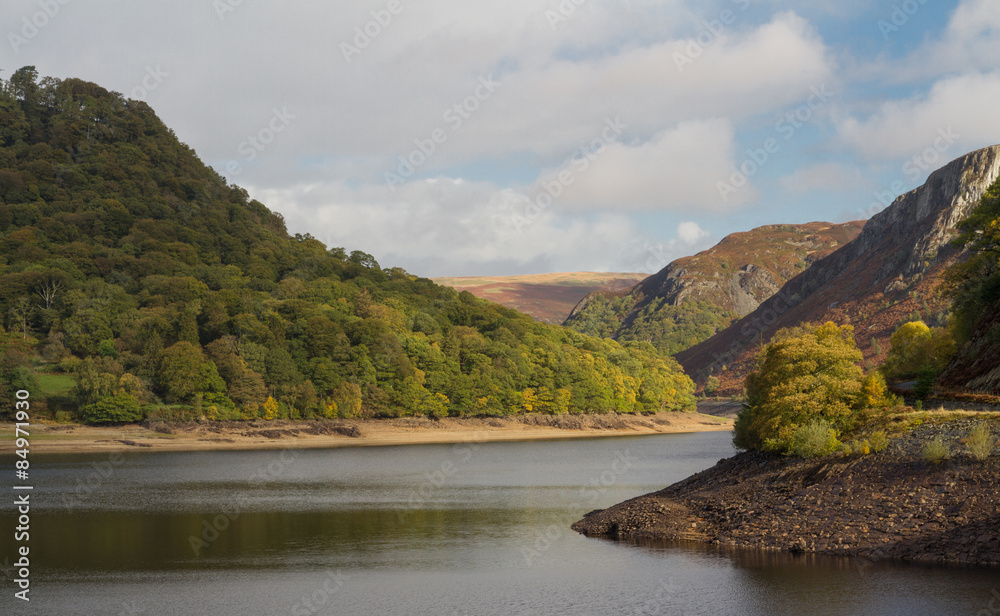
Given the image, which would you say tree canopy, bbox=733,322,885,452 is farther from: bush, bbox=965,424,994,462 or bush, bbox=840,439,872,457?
bush, bbox=965,424,994,462

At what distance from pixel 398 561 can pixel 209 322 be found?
112m

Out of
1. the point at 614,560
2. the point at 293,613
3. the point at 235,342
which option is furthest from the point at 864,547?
the point at 235,342

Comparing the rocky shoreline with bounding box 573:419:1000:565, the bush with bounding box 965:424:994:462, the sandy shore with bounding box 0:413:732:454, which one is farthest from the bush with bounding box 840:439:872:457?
the sandy shore with bounding box 0:413:732:454

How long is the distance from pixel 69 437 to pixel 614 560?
95554mm

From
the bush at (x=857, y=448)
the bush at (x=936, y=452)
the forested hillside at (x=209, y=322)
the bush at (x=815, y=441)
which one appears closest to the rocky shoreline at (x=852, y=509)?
the bush at (x=936, y=452)

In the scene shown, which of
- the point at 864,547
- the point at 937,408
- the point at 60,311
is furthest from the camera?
the point at 60,311

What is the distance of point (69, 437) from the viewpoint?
109 meters

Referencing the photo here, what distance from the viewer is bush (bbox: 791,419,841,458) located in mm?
41812

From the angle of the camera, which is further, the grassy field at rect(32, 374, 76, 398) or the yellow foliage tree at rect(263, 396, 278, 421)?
the yellow foliage tree at rect(263, 396, 278, 421)

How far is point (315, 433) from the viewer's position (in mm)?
127750

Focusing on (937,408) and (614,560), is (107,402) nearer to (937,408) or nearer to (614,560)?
(614,560)

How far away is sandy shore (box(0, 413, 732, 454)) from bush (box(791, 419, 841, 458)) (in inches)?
3524

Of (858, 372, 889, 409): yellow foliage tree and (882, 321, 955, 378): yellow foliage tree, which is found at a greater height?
(882, 321, 955, 378): yellow foliage tree

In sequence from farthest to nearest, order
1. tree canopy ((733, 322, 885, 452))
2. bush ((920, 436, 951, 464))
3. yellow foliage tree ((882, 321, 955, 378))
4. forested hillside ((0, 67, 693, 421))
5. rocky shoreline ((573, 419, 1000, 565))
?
1. forested hillside ((0, 67, 693, 421))
2. yellow foliage tree ((882, 321, 955, 378))
3. tree canopy ((733, 322, 885, 452))
4. bush ((920, 436, 951, 464))
5. rocky shoreline ((573, 419, 1000, 565))
